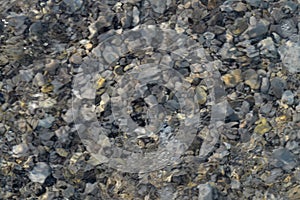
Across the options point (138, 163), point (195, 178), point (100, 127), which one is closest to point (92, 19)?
point (100, 127)

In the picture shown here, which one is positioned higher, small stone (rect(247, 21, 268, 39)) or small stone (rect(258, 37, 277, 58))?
small stone (rect(247, 21, 268, 39))

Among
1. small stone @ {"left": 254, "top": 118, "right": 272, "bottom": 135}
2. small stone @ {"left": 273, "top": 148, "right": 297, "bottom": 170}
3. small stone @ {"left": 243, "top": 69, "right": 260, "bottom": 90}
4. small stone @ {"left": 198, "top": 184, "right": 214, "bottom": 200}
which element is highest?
small stone @ {"left": 243, "top": 69, "right": 260, "bottom": 90}

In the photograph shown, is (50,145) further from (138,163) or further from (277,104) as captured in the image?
(277,104)

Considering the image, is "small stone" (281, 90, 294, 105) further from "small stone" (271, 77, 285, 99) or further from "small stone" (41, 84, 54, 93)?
"small stone" (41, 84, 54, 93)

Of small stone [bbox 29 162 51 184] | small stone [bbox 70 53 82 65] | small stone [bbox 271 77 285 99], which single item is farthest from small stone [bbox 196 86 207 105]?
small stone [bbox 29 162 51 184]

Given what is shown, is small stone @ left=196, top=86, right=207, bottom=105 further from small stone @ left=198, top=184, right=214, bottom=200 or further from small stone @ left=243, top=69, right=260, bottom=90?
small stone @ left=198, top=184, right=214, bottom=200

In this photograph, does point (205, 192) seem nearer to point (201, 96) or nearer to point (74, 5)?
point (201, 96)

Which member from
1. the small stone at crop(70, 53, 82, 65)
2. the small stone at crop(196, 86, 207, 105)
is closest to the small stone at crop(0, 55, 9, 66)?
the small stone at crop(70, 53, 82, 65)
